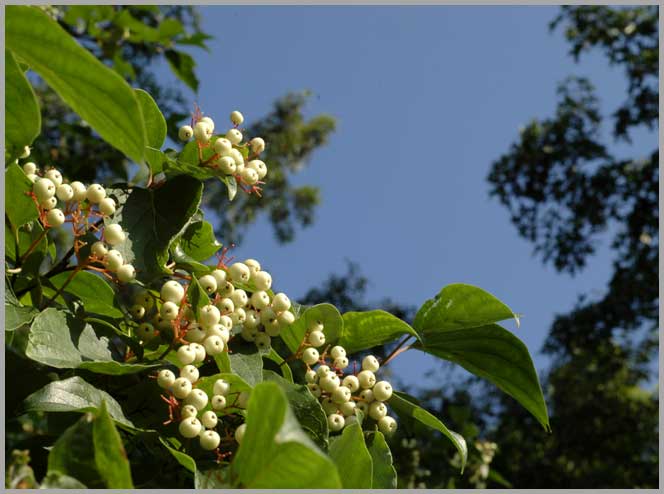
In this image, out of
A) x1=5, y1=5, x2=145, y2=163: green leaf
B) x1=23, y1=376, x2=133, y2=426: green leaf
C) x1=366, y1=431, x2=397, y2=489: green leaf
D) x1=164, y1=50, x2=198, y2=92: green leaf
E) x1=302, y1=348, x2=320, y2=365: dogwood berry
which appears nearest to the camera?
x1=5, y1=5, x2=145, y2=163: green leaf

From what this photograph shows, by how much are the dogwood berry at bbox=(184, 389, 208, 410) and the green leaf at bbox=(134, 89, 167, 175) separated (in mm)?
274

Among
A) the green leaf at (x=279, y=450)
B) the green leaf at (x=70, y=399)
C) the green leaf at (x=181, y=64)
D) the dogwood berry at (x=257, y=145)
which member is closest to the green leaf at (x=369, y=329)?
the dogwood berry at (x=257, y=145)

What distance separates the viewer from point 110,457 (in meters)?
0.54

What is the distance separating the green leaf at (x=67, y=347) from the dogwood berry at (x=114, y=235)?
0.09 meters

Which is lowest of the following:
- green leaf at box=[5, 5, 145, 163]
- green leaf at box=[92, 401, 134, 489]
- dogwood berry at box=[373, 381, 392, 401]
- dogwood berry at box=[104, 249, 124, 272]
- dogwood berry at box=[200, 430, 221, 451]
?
green leaf at box=[92, 401, 134, 489]

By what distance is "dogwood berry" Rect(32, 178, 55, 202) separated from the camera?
0.87 metres

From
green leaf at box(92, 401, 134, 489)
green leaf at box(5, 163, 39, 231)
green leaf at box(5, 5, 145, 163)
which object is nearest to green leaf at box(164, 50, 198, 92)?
green leaf at box(5, 163, 39, 231)

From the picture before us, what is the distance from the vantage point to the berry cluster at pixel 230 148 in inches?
36.6

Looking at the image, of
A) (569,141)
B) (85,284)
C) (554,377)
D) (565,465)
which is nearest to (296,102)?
(569,141)

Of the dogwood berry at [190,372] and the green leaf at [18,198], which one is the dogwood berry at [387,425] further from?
the green leaf at [18,198]

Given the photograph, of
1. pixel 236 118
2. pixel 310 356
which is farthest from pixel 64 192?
pixel 310 356

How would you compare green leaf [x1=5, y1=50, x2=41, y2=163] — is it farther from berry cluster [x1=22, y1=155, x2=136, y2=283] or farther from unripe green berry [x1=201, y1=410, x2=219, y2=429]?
unripe green berry [x1=201, y1=410, x2=219, y2=429]

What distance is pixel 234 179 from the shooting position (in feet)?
3.12

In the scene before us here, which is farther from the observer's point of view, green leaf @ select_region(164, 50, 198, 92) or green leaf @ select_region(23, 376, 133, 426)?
green leaf @ select_region(164, 50, 198, 92)
